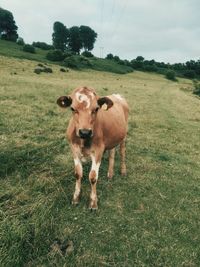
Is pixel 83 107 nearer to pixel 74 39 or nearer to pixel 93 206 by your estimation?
pixel 93 206

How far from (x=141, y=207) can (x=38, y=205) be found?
273 centimetres

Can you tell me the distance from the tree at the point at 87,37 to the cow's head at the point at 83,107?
5413 inches

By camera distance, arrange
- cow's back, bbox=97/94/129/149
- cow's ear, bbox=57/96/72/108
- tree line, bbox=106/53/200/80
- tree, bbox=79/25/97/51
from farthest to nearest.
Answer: tree, bbox=79/25/97/51 < tree line, bbox=106/53/200/80 < cow's back, bbox=97/94/129/149 < cow's ear, bbox=57/96/72/108

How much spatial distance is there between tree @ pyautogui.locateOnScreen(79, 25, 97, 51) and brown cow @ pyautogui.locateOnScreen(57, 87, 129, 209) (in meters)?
136

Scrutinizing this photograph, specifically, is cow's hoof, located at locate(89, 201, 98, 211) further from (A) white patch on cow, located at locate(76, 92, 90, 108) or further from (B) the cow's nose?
(A) white patch on cow, located at locate(76, 92, 90, 108)

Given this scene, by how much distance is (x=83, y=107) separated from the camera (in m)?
8.10

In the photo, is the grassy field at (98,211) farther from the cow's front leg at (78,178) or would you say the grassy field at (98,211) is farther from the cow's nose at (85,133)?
the cow's nose at (85,133)

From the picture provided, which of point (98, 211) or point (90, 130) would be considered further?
point (98, 211)

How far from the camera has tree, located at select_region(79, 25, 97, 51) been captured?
5600 inches

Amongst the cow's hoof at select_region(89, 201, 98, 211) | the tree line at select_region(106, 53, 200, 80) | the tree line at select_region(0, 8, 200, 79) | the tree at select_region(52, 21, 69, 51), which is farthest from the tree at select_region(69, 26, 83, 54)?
the cow's hoof at select_region(89, 201, 98, 211)

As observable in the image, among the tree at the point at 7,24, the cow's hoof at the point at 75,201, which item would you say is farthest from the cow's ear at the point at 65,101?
the tree at the point at 7,24

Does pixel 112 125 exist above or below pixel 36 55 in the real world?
above

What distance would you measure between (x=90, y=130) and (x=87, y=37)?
13966 cm

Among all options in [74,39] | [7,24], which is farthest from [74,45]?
[7,24]
